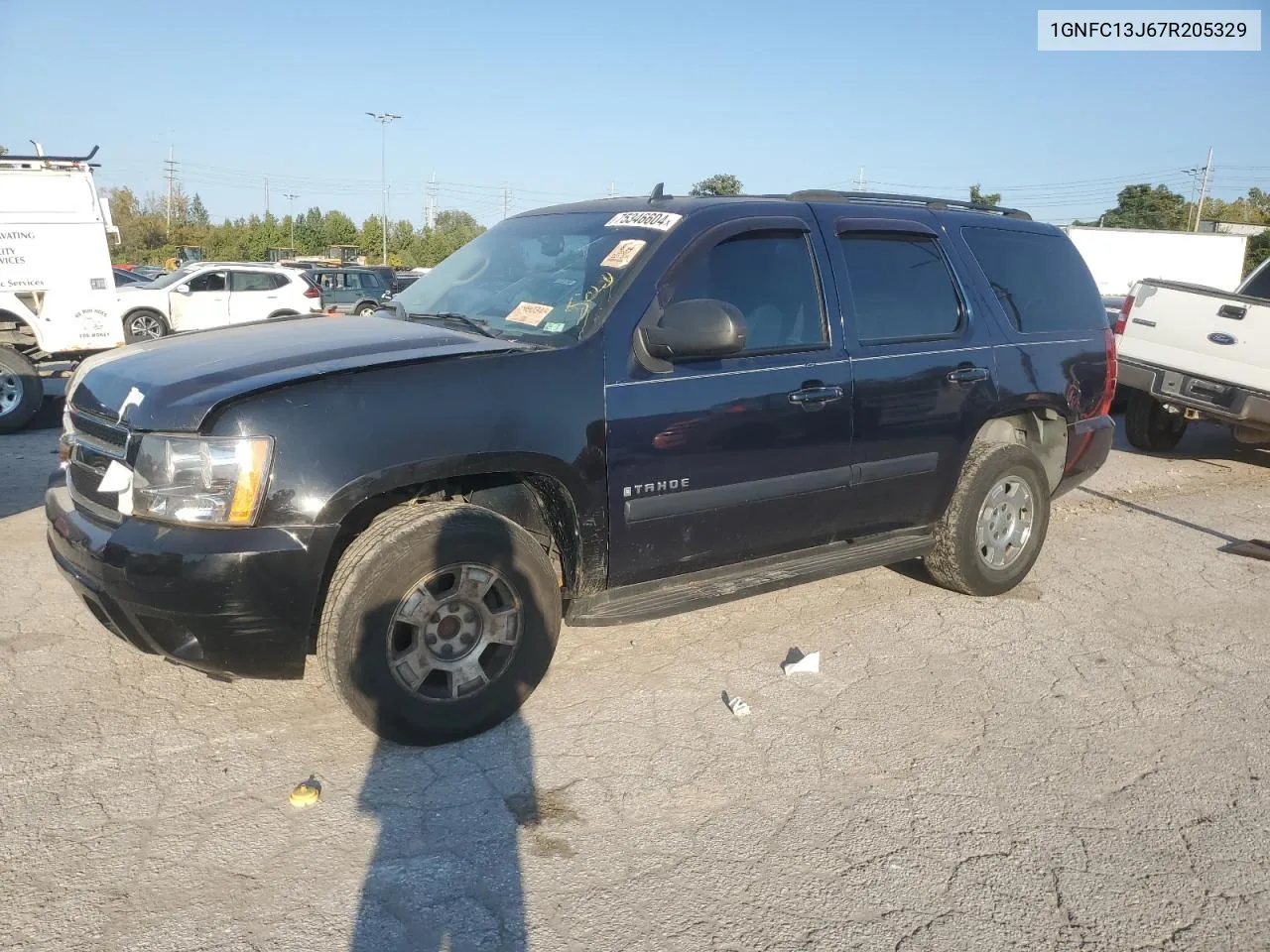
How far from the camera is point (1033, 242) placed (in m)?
5.32

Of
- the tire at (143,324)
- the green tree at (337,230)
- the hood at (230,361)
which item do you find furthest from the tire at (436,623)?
the green tree at (337,230)

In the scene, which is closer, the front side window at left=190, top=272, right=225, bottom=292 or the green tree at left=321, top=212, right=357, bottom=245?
the front side window at left=190, top=272, right=225, bottom=292

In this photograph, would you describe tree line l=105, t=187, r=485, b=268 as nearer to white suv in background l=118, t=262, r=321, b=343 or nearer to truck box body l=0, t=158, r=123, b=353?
white suv in background l=118, t=262, r=321, b=343

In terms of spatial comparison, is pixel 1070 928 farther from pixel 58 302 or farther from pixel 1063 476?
pixel 58 302

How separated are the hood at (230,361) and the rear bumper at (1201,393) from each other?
275 inches

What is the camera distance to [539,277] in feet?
13.4

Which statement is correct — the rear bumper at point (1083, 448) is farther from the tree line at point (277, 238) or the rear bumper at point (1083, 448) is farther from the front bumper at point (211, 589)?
the tree line at point (277, 238)

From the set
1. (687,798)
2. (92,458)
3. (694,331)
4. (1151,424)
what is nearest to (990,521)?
(694,331)

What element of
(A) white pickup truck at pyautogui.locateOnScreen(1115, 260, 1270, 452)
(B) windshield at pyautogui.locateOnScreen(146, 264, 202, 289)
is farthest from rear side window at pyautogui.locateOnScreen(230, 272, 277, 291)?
(A) white pickup truck at pyautogui.locateOnScreen(1115, 260, 1270, 452)

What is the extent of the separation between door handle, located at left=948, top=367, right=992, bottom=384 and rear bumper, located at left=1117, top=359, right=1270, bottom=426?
4617 millimetres

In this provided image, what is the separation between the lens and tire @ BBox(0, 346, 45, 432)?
9.66 m

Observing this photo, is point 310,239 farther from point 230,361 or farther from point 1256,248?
point 230,361

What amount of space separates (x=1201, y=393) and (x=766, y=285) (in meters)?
6.02

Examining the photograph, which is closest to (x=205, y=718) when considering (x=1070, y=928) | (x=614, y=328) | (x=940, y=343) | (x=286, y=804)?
(x=286, y=804)
